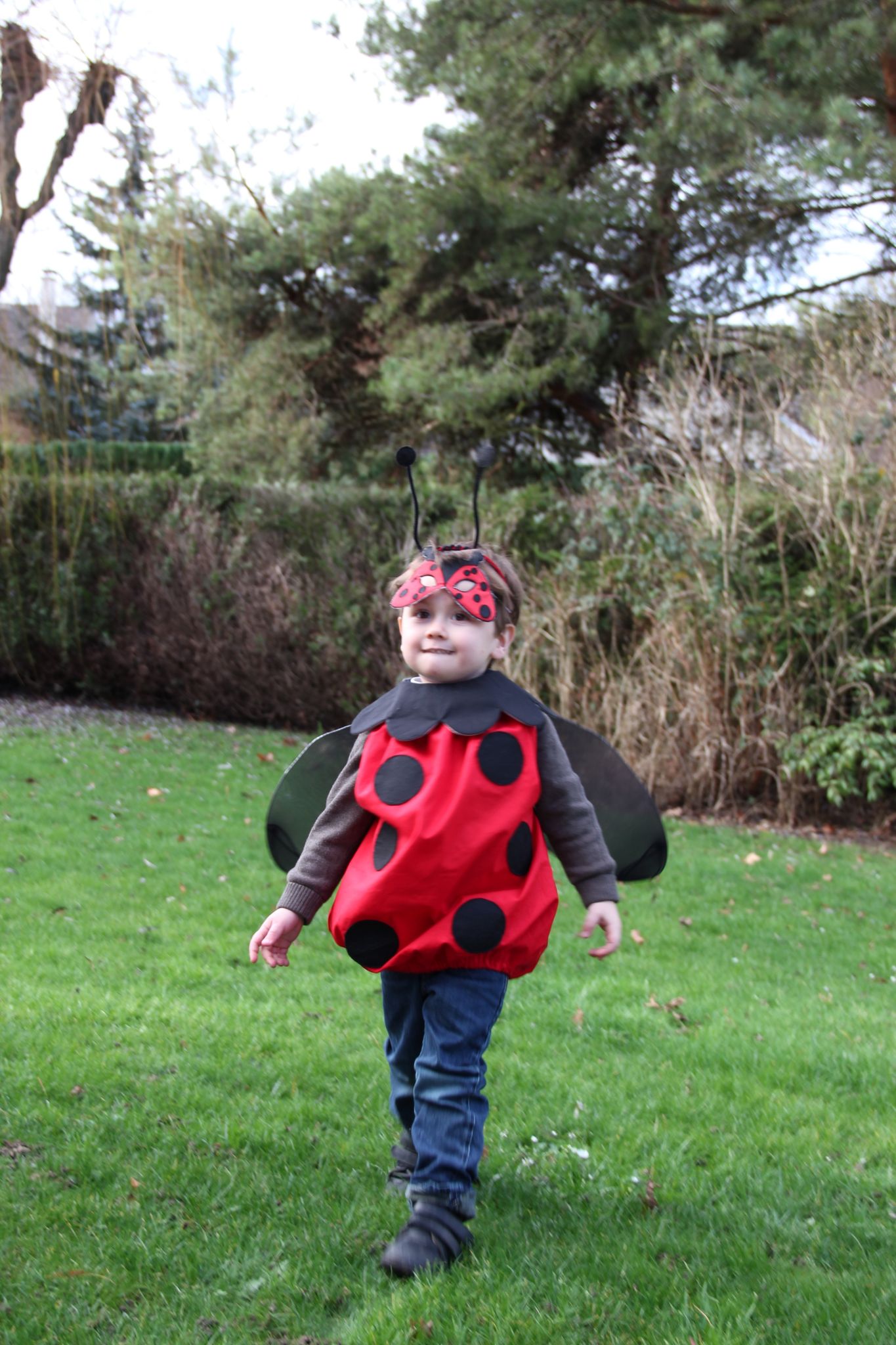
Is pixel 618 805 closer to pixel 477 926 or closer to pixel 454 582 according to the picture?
pixel 477 926

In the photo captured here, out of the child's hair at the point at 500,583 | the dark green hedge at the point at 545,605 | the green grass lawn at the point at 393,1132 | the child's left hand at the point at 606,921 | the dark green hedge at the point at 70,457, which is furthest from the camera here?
the dark green hedge at the point at 70,457

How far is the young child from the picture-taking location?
7.80 ft

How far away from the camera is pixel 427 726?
2496 mm

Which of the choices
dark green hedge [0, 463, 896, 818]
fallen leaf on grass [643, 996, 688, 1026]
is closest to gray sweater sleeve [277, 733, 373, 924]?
fallen leaf on grass [643, 996, 688, 1026]

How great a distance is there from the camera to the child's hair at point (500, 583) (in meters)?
2.65

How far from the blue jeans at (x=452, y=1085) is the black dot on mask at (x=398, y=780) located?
401 millimetres

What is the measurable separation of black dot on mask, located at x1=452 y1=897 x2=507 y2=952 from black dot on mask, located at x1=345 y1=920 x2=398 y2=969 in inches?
5.8

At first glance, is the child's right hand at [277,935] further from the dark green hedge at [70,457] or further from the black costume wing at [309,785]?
the dark green hedge at [70,457]

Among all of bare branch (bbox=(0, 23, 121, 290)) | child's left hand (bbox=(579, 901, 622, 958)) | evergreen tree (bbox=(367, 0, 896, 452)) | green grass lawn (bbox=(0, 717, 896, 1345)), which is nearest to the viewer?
green grass lawn (bbox=(0, 717, 896, 1345))

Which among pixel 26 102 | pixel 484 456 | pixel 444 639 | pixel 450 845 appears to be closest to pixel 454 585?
pixel 444 639

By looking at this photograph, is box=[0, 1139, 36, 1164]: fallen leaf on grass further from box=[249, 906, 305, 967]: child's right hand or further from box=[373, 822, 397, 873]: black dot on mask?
box=[373, 822, 397, 873]: black dot on mask

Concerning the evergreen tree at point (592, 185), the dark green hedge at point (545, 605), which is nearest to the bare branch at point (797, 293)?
the evergreen tree at point (592, 185)

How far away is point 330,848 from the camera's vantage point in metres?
2.61

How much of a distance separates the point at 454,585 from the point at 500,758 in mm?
408
